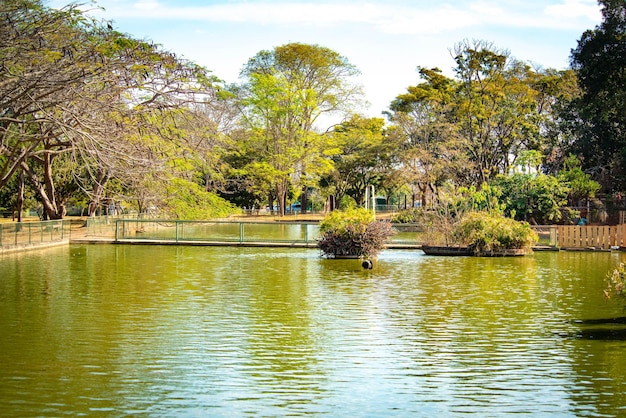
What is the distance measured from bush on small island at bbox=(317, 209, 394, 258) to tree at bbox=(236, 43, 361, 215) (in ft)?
134

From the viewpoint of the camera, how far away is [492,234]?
3222 cm

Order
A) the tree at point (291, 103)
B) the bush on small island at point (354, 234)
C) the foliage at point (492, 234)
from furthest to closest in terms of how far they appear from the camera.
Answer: the tree at point (291, 103) < the foliage at point (492, 234) < the bush on small island at point (354, 234)

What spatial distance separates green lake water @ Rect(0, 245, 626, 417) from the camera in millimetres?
9867

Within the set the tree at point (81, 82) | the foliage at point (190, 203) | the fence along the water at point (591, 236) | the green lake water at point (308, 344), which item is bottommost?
the green lake water at point (308, 344)

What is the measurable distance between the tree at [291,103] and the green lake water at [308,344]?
47.2m

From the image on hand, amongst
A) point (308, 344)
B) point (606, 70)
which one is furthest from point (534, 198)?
point (308, 344)

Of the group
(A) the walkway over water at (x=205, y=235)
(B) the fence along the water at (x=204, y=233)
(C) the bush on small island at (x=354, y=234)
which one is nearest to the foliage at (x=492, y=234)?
(A) the walkway over water at (x=205, y=235)

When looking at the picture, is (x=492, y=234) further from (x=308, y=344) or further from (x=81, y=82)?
(x=308, y=344)

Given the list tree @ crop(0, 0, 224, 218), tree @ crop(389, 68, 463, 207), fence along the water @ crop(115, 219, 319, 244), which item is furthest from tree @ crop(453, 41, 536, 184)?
tree @ crop(0, 0, 224, 218)

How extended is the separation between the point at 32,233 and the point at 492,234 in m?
19.6

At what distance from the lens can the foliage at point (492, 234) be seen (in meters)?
32.2

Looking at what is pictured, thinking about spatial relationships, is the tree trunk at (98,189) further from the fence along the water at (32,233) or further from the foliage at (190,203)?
the foliage at (190,203)

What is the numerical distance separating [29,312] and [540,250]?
80.6ft

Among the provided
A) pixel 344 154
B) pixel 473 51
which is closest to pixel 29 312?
pixel 473 51
